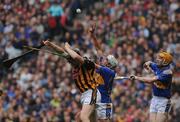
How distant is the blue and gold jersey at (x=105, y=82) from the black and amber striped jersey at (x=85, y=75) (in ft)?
1.25

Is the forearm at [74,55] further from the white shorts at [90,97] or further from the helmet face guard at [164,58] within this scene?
the helmet face guard at [164,58]

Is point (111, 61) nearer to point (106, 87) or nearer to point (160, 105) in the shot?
point (106, 87)

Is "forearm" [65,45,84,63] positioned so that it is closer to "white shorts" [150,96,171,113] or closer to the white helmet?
the white helmet

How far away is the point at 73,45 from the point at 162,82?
34.1 ft

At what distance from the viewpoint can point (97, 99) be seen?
62.8ft

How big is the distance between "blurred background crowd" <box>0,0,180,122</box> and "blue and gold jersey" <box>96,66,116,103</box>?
4.67 meters

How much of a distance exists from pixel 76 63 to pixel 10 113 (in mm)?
9093

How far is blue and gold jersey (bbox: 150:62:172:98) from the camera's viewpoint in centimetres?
1958

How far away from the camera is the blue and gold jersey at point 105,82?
19.3 meters

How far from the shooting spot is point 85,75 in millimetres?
18797

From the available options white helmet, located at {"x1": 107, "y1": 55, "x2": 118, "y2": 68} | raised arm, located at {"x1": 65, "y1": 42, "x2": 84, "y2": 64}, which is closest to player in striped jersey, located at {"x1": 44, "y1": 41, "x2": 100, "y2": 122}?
raised arm, located at {"x1": 65, "y1": 42, "x2": 84, "y2": 64}

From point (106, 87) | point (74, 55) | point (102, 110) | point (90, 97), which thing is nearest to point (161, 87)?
point (106, 87)

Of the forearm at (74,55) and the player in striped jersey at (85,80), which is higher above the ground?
the forearm at (74,55)

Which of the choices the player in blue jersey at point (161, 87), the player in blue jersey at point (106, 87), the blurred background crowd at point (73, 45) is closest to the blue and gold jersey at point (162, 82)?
the player in blue jersey at point (161, 87)
